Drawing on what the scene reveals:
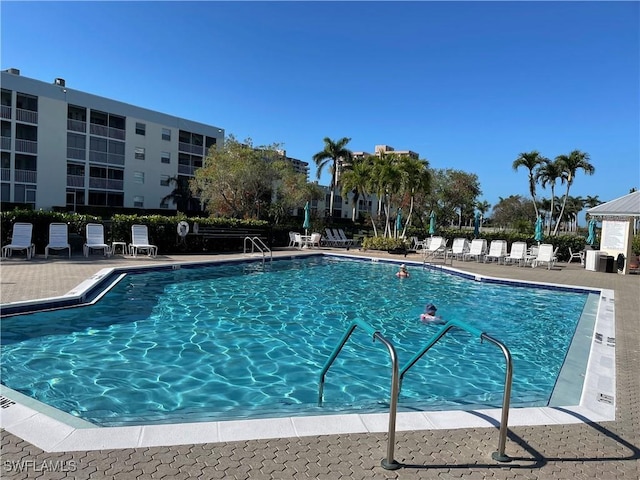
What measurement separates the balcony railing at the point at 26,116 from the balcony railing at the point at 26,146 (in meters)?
1.44

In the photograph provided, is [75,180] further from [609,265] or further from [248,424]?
[248,424]

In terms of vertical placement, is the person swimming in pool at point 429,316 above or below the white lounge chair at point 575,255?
below

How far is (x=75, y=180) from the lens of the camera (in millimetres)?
34469

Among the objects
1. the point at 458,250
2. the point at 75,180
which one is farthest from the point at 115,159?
the point at 458,250

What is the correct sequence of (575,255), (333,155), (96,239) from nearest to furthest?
(96,239)
(575,255)
(333,155)

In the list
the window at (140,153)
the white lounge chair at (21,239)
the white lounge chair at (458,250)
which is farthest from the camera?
the window at (140,153)

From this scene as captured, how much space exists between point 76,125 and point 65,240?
78.9ft

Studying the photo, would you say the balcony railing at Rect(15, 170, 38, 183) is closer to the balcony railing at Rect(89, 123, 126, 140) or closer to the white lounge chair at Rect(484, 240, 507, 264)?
the balcony railing at Rect(89, 123, 126, 140)

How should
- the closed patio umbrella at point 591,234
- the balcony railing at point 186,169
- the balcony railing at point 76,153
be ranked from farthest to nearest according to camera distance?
the balcony railing at point 186,169
the balcony railing at point 76,153
the closed patio umbrella at point 591,234

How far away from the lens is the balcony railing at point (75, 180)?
3403 centimetres

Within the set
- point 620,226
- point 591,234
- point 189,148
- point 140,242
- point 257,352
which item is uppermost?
point 189,148

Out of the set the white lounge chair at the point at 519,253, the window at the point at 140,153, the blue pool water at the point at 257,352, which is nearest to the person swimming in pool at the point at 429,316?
the blue pool water at the point at 257,352

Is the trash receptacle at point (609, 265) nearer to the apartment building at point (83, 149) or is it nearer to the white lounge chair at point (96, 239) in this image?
the white lounge chair at point (96, 239)

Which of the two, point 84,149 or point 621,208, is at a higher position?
point 84,149
